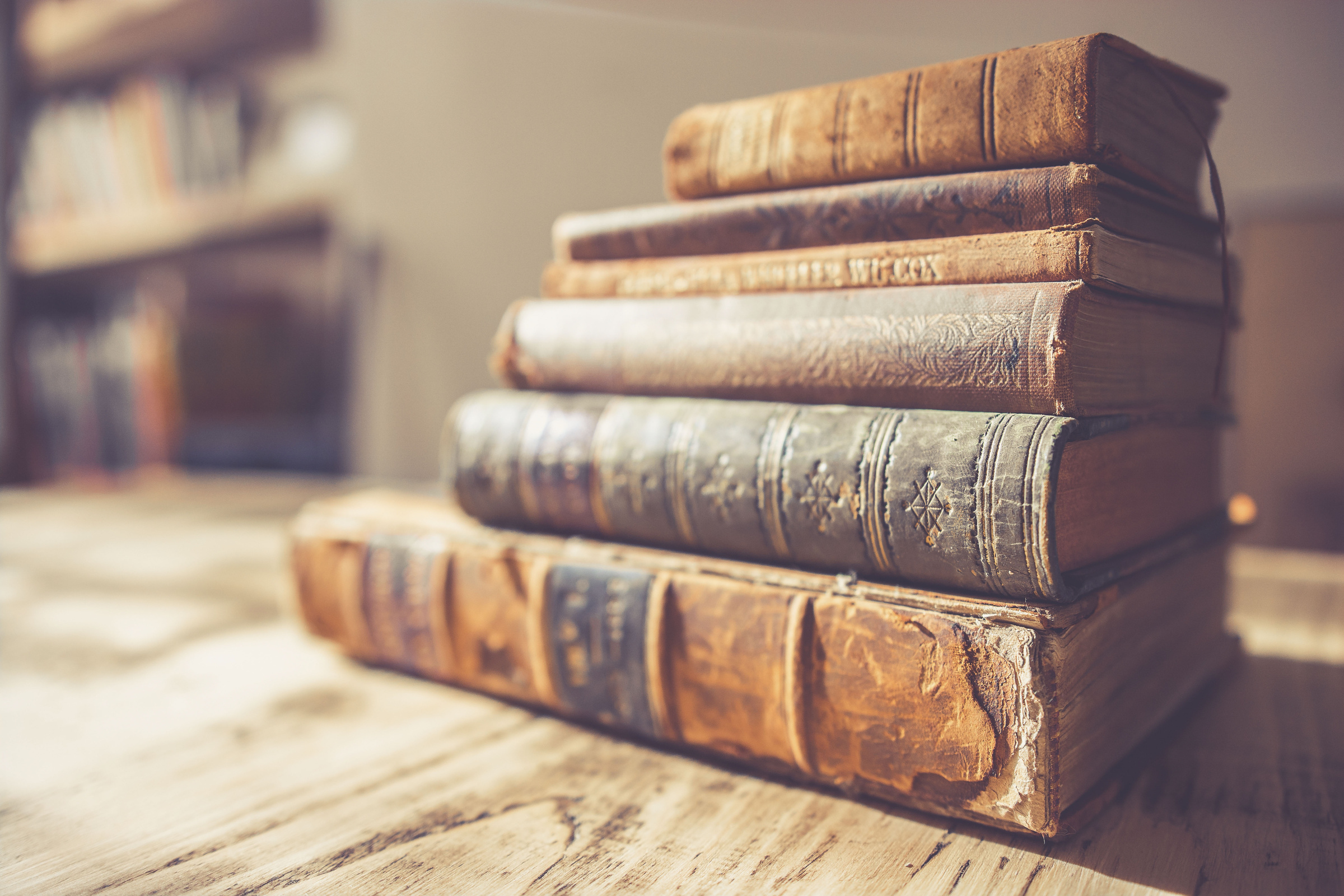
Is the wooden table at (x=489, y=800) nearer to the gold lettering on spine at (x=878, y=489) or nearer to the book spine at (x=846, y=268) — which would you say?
the gold lettering on spine at (x=878, y=489)

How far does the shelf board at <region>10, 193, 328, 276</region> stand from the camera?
1879mm

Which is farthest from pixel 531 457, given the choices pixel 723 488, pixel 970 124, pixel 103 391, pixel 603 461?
pixel 103 391

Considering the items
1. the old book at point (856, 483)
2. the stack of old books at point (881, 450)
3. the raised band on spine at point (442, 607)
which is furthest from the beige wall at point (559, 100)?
the raised band on spine at point (442, 607)

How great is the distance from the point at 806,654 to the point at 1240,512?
54 centimetres

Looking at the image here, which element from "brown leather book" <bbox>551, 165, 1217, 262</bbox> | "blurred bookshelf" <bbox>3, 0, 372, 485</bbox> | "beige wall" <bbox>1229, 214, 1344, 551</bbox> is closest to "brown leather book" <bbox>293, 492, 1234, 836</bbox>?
"brown leather book" <bbox>551, 165, 1217, 262</bbox>

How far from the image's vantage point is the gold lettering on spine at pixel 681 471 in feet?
2.02

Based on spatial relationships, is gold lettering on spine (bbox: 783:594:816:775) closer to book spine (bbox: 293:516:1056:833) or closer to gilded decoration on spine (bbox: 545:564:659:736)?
book spine (bbox: 293:516:1056:833)

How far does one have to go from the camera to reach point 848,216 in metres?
0.58

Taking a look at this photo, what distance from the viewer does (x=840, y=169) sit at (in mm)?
593

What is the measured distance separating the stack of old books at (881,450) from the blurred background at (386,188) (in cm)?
31

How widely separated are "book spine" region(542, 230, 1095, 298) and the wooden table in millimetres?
337

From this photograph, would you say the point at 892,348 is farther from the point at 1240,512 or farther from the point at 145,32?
the point at 145,32

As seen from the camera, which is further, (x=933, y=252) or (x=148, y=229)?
(x=148, y=229)

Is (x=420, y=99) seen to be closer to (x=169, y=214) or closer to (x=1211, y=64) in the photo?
(x=169, y=214)
